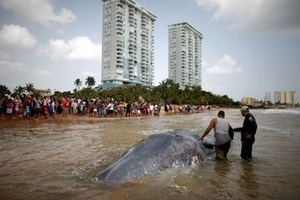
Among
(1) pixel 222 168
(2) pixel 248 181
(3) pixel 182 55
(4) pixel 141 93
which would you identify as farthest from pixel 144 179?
(3) pixel 182 55

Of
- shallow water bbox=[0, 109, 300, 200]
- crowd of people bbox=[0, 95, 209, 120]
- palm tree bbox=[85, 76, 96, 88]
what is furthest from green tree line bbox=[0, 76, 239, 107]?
shallow water bbox=[0, 109, 300, 200]

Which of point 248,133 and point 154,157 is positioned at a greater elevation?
point 248,133

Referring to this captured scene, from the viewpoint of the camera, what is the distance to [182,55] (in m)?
156

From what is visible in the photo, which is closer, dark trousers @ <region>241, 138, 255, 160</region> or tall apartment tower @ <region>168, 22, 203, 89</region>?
dark trousers @ <region>241, 138, 255, 160</region>

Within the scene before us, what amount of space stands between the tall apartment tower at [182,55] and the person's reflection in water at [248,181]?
→ 145740 millimetres

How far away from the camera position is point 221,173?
237 inches

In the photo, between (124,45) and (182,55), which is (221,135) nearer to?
(124,45)

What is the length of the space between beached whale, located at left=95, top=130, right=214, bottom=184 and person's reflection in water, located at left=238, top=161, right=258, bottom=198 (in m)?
1.12

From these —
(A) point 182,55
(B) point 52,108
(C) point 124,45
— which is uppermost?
(A) point 182,55

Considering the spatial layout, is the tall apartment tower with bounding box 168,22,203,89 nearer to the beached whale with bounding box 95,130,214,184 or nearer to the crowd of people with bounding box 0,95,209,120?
the crowd of people with bounding box 0,95,209,120

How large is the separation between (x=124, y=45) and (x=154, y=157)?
359ft

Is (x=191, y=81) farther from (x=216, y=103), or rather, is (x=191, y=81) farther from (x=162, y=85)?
(x=162, y=85)

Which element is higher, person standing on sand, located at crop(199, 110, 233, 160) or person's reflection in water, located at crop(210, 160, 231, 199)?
person standing on sand, located at crop(199, 110, 233, 160)

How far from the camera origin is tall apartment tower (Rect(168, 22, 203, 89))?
15625 centimetres
